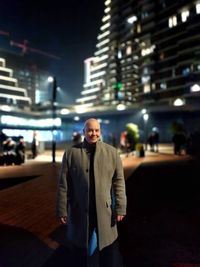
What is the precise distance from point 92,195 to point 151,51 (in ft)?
266

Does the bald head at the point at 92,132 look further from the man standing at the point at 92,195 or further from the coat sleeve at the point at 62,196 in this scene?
the coat sleeve at the point at 62,196

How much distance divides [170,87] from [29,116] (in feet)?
112

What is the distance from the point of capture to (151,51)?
261 feet

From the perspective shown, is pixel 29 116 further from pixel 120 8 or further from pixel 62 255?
pixel 62 255

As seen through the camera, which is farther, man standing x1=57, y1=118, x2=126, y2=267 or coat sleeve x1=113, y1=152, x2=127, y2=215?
coat sleeve x1=113, y1=152, x2=127, y2=215

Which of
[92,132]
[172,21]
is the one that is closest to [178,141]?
[92,132]

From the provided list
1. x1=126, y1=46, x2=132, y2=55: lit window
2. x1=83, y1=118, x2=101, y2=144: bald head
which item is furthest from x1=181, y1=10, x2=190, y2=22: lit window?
x1=83, y1=118, x2=101, y2=144: bald head

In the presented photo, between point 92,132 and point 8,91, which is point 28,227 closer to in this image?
point 92,132

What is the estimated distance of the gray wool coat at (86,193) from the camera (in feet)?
9.48

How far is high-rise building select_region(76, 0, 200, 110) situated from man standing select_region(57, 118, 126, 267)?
44524 mm

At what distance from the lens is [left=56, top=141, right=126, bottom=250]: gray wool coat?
2891 mm

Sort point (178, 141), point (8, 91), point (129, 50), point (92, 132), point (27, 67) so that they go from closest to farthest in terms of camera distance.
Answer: point (92, 132)
point (178, 141)
point (8, 91)
point (129, 50)
point (27, 67)

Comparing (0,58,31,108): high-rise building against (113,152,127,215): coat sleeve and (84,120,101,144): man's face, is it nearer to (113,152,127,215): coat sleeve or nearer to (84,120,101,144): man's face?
(84,120,101,144): man's face

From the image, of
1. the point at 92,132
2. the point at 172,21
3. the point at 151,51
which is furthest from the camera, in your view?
the point at 151,51
